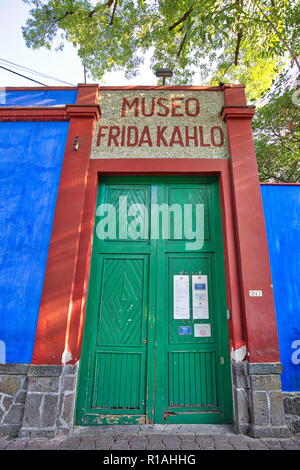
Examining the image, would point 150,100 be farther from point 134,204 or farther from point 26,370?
point 26,370

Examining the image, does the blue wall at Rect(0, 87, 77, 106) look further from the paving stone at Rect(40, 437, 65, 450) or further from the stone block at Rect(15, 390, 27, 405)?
the paving stone at Rect(40, 437, 65, 450)

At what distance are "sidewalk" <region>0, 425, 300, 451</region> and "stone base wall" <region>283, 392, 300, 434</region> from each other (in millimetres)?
134

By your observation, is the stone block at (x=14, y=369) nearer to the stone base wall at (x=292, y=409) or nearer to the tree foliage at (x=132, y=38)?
the stone base wall at (x=292, y=409)

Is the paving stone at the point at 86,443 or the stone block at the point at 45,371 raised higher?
the stone block at the point at 45,371

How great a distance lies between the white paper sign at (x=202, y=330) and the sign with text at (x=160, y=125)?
2.70 meters

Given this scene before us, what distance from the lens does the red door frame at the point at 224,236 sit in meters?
3.27

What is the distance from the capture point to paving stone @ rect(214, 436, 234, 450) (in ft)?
8.81

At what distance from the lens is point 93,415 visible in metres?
3.29

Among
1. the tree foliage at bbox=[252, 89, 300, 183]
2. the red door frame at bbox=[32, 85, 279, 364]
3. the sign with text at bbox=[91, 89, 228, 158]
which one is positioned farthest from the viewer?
the tree foliage at bbox=[252, 89, 300, 183]

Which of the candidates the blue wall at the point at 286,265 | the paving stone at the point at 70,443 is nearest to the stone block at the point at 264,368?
the blue wall at the point at 286,265

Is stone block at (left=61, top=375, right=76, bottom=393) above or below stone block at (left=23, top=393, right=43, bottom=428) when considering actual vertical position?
above

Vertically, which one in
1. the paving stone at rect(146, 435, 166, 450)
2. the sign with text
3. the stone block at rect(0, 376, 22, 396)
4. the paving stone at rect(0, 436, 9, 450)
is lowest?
the paving stone at rect(0, 436, 9, 450)

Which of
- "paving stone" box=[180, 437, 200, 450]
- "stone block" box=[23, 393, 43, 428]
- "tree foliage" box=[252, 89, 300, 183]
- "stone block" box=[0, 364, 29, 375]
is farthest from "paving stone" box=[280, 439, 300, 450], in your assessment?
"tree foliage" box=[252, 89, 300, 183]

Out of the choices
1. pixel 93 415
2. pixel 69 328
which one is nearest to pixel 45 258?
pixel 69 328
